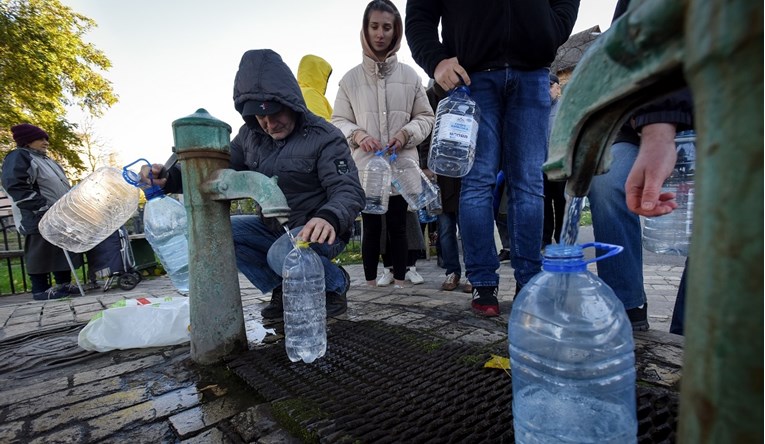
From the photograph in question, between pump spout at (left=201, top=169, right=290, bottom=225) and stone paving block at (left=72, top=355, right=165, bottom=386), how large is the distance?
0.92 metres

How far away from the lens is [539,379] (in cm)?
132

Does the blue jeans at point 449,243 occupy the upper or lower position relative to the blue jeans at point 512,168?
lower

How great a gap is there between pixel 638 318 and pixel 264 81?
101 inches

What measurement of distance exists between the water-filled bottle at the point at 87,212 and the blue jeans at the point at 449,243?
368 cm

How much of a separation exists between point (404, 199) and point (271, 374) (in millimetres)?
2677

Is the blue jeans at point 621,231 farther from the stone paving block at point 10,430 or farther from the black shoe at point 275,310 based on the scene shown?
the stone paving block at point 10,430

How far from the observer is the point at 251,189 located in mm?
1820

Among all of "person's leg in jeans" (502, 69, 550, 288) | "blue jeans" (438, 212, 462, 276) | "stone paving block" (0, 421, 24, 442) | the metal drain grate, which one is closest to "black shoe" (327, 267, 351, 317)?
the metal drain grate

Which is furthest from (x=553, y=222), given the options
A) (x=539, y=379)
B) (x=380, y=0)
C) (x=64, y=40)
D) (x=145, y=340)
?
(x=64, y=40)

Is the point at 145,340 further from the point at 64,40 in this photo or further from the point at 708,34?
the point at 64,40

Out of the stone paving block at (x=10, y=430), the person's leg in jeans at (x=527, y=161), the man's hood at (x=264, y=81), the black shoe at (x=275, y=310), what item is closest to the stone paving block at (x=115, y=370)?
the stone paving block at (x=10, y=430)

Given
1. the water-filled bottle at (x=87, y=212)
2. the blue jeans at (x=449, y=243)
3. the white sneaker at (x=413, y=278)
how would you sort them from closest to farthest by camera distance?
the blue jeans at (x=449, y=243) < the white sneaker at (x=413, y=278) < the water-filled bottle at (x=87, y=212)

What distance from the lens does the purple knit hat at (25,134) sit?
567 cm

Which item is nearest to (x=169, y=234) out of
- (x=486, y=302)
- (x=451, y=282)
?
(x=451, y=282)
